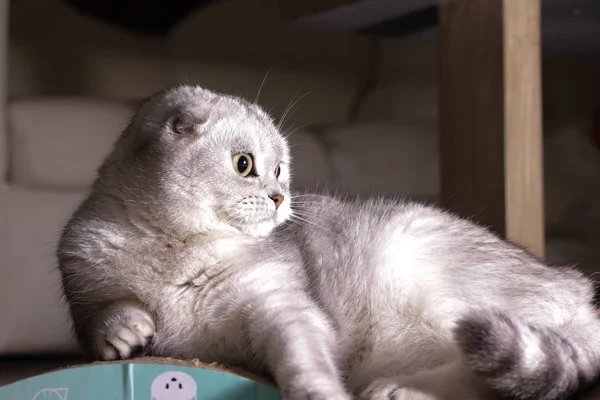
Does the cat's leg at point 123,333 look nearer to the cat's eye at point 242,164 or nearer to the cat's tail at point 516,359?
the cat's eye at point 242,164

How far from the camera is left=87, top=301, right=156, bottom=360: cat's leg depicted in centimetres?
137

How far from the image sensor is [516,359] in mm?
1154

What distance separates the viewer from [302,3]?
2752mm

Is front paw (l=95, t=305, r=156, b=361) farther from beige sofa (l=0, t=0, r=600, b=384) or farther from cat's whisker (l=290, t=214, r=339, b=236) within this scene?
beige sofa (l=0, t=0, r=600, b=384)

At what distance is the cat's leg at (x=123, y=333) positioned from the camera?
1365 millimetres

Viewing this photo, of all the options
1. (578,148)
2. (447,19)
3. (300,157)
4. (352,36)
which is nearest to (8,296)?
(300,157)

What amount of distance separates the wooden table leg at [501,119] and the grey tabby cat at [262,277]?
1.80 ft

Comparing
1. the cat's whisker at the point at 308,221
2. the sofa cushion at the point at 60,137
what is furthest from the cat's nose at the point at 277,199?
the sofa cushion at the point at 60,137

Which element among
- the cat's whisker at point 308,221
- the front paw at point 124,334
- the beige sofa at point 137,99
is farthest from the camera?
the beige sofa at point 137,99

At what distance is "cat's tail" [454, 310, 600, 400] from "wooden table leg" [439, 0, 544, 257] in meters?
0.97

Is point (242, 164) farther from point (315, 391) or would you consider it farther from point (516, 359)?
point (516, 359)

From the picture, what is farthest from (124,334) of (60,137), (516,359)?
(60,137)

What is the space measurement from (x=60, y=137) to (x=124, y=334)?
149 cm

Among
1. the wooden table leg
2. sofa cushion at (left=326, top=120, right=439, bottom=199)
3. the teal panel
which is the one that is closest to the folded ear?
the teal panel
